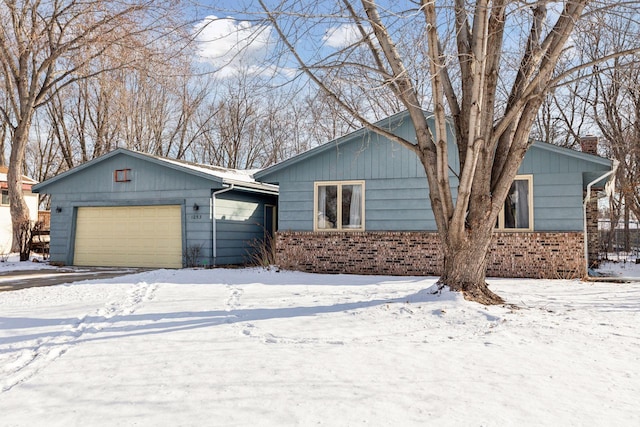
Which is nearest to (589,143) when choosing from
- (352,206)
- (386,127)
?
(386,127)

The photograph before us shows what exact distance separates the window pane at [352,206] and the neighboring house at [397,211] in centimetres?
2

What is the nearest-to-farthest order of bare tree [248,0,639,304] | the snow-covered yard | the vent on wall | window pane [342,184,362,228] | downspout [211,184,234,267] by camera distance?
the snow-covered yard → bare tree [248,0,639,304] → window pane [342,184,362,228] → downspout [211,184,234,267] → the vent on wall

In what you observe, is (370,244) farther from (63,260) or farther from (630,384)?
(63,260)

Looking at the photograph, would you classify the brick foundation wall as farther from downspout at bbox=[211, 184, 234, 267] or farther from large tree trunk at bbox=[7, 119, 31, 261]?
large tree trunk at bbox=[7, 119, 31, 261]

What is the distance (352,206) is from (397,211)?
1148mm

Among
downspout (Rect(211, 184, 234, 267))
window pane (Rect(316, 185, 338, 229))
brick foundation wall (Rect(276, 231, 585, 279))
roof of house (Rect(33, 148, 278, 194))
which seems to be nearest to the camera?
brick foundation wall (Rect(276, 231, 585, 279))

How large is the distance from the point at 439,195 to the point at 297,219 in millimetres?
6581

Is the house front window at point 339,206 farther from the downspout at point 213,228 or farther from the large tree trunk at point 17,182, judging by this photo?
the large tree trunk at point 17,182

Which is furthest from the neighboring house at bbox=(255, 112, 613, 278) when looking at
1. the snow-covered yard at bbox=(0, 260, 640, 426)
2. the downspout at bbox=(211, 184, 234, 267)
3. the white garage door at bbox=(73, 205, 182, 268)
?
the snow-covered yard at bbox=(0, 260, 640, 426)

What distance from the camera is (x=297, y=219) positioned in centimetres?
1295

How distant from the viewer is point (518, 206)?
11.5m

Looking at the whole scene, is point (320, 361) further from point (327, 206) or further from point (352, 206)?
point (327, 206)

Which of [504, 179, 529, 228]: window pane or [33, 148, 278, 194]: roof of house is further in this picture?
[33, 148, 278, 194]: roof of house

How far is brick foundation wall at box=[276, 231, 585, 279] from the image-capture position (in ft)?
36.1
